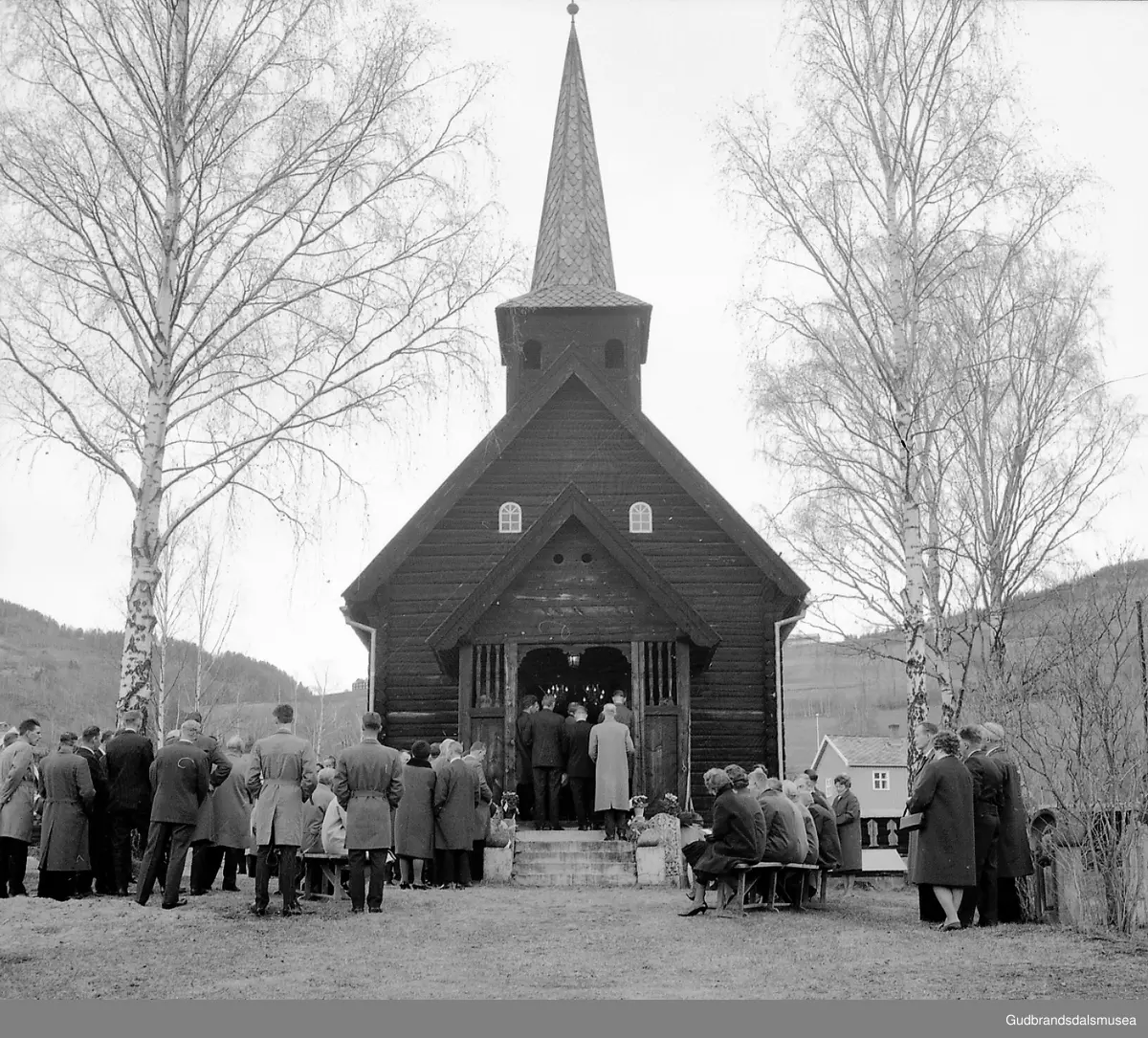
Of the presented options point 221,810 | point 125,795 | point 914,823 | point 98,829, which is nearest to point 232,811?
point 221,810

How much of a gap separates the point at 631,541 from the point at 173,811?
11.0 metres

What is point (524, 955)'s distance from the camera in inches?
347

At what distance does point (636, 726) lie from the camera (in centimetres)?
1712

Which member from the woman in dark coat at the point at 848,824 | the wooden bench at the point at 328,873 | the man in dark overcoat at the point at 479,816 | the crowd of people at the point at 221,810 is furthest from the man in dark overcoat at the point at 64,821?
the woman in dark coat at the point at 848,824

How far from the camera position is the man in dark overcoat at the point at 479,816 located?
1391 cm

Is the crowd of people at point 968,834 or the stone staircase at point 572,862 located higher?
the crowd of people at point 968,834

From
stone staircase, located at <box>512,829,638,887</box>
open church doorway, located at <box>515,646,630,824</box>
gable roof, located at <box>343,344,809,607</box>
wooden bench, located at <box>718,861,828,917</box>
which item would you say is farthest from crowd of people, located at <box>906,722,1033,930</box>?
open church doorway, located at <box>515,646,630,824</box>

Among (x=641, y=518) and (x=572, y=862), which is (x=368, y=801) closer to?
(x=572, y=862)

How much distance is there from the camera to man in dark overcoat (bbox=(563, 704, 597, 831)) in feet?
52.8

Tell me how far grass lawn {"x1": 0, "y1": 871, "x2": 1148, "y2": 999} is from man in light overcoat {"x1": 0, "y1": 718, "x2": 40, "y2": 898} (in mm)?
1142

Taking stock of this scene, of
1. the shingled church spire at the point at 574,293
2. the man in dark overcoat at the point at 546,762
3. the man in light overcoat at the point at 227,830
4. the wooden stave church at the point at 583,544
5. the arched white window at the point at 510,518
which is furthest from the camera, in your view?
the shingled church spire at the point at 574,293

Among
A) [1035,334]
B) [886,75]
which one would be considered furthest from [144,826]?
[1035,334]

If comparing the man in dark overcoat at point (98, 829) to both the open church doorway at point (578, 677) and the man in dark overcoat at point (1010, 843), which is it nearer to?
the man in dark overcoat at point (1010, 843)

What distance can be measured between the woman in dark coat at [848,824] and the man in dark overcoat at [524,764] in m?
3.90
